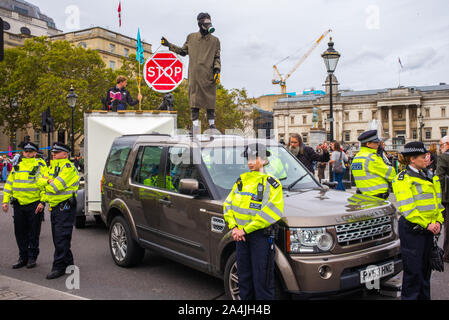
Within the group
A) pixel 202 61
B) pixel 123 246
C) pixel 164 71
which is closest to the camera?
pixel 123 246

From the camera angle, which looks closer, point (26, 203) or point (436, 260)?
point (436, 260)

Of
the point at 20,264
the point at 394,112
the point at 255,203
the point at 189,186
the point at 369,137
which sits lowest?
the point at 20,264

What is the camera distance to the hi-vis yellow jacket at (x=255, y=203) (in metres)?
3.87

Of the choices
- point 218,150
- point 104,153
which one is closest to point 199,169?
point 218,150

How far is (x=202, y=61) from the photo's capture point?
7992mm

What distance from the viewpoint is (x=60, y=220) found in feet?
19.8

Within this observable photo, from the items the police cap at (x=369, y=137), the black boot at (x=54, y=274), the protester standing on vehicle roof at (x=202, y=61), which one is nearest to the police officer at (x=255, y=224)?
the police cap at (x=369, y=137)

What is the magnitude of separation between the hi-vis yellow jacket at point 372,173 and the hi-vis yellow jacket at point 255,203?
2498 millimetres

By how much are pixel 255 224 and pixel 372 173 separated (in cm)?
278

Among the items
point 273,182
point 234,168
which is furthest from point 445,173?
point 273,182

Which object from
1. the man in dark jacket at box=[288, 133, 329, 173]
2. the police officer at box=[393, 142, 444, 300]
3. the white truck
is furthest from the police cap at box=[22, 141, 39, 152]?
the police officer at box=[393, 142, 444, 300]

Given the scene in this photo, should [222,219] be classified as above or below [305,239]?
above

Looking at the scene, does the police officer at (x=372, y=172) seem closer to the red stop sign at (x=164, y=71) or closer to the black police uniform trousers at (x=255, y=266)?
the black police uniform trousers at (x=255, y=266)

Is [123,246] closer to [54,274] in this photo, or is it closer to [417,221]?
[54,274]
